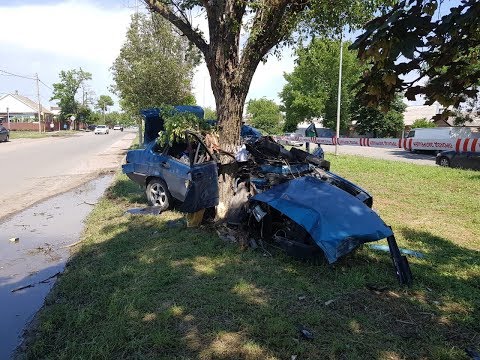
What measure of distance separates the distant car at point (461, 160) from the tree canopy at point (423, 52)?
15464mm

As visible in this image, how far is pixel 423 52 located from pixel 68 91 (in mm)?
83262

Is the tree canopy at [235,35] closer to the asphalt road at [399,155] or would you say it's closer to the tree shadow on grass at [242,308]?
the tree shadow on grass at [242,308]

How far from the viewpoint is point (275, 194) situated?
16.9ft

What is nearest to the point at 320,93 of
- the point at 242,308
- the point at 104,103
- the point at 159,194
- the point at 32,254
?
the point at 159,194

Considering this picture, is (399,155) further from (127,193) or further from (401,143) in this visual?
(127,193)

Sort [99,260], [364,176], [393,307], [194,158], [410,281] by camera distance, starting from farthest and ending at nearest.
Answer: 1. [364,176]
2. [194,158]
3. [99,260]
4. [410,281]
5. [393,307]

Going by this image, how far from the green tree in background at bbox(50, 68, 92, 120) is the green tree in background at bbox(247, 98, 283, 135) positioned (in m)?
32.5

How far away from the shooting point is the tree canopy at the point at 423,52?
6.79 ft

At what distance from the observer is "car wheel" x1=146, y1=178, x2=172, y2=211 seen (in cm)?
788

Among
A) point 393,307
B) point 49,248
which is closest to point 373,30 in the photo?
point 393,307

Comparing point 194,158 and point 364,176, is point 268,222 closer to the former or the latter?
point 194,158

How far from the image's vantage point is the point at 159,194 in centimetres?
811

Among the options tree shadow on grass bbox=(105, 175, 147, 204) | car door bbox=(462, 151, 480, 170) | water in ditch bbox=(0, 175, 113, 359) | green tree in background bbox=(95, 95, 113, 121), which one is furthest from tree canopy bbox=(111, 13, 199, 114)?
green tree in background bbox=(95, 95, 113, 121)

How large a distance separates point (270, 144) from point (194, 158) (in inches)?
49.7
